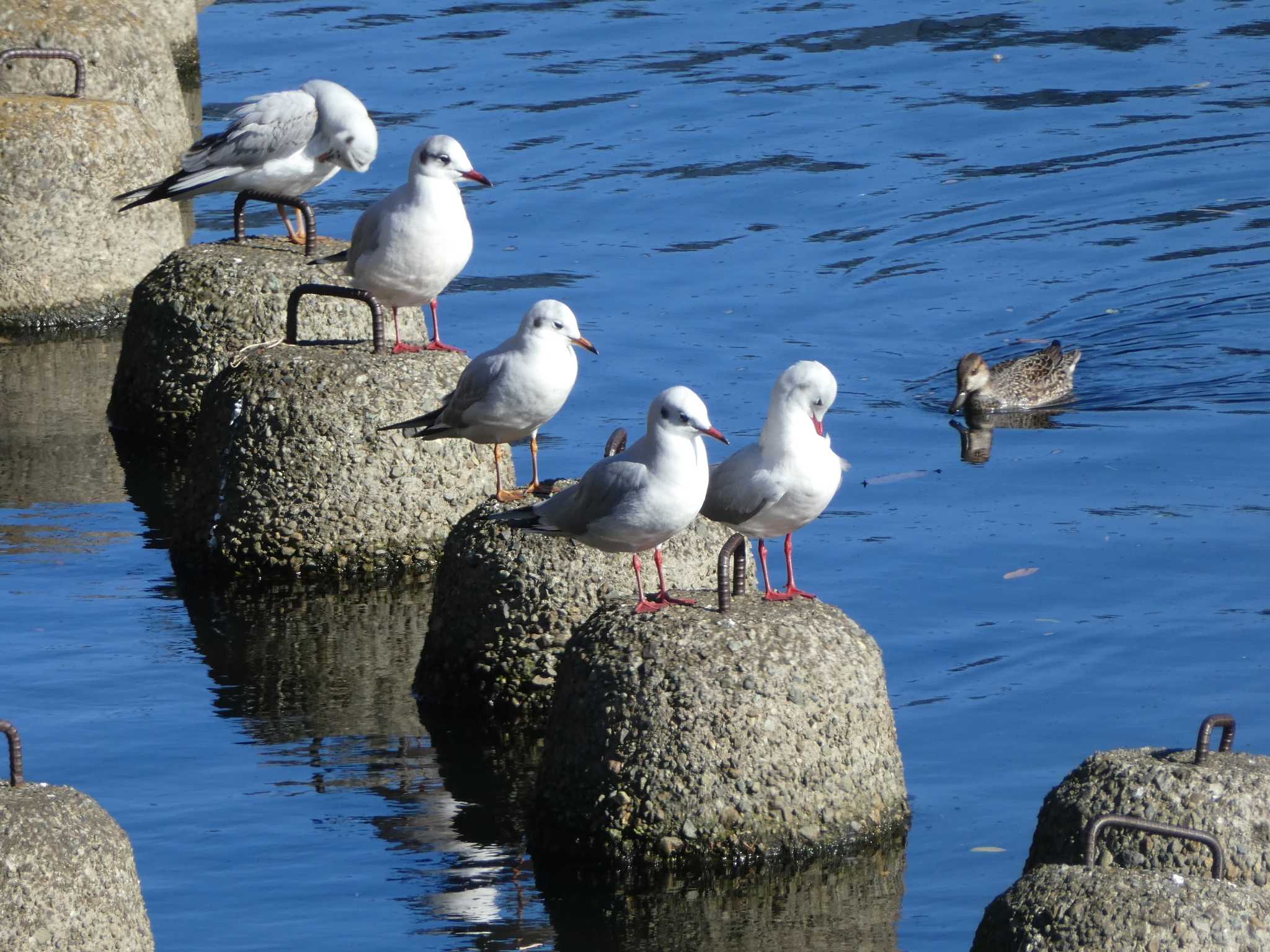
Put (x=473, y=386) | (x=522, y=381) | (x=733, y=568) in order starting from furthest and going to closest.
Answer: (x=473, y=386), (x=522, y=381), (x=733, y=568)

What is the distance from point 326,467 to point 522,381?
1579 millimetres

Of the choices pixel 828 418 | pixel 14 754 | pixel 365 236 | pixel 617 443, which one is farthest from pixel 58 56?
pixel 14 754

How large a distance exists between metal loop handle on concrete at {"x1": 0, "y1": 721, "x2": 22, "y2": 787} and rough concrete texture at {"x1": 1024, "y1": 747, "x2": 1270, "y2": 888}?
3139 mm

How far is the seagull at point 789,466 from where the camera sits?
269 inches

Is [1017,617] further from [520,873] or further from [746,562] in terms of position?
[520,873]

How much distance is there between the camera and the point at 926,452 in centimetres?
1212

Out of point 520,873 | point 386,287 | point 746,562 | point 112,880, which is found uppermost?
point 386,287

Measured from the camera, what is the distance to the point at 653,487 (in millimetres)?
6672

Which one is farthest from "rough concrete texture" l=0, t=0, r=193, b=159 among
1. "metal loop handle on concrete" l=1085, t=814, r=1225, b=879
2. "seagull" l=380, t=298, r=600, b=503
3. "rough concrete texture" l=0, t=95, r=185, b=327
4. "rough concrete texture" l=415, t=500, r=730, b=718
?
"metal loop handle on concrete" l=1085, t=814, r=1225, b=879

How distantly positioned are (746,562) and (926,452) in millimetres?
5248

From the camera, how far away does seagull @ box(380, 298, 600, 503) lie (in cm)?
812

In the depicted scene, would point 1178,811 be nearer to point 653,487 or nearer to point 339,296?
point 653,487

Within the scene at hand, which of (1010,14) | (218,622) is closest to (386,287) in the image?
(218,622)

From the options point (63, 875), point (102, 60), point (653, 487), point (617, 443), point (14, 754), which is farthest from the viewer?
point (102, 60)
